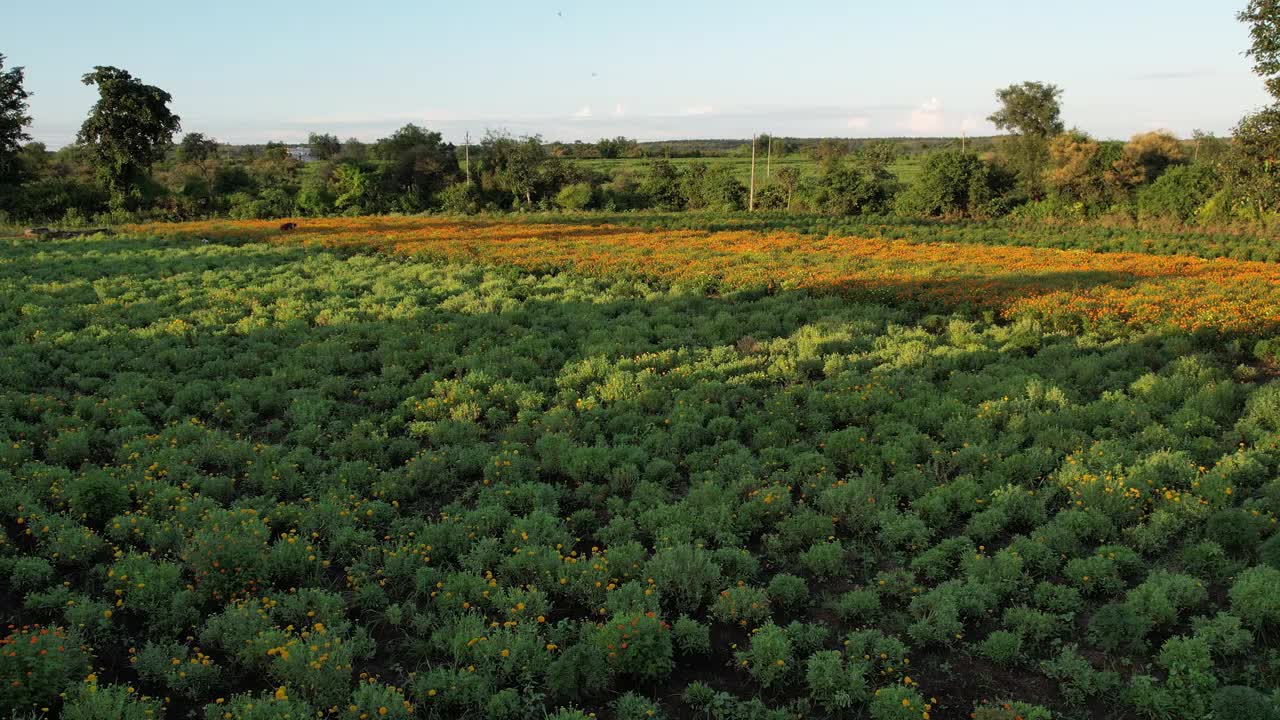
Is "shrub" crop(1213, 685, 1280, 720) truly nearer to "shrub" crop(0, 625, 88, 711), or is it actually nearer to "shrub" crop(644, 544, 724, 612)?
"shrub" crop(644, 544, 724, 612)

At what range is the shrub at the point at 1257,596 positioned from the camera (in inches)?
218

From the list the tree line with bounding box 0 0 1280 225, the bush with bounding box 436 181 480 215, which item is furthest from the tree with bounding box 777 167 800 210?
the bush with bounding box 436 181 480 215

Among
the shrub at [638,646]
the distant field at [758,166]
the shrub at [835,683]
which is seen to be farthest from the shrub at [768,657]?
the distant field at [758,166]

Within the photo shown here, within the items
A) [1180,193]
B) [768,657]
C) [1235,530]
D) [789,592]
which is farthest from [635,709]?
[1180,193]

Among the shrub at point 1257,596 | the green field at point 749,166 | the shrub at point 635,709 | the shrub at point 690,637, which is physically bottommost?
the shrub at point 635,709

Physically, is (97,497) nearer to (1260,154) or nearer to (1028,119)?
(1260,154)

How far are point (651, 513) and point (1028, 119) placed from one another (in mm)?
64467

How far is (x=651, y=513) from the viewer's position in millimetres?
7457

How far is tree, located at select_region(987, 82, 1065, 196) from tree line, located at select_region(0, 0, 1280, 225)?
0.33 feet

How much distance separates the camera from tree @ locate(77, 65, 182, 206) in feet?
162

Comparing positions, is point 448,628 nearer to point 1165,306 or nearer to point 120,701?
point 120,701

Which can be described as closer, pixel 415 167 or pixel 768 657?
pixel 768 657

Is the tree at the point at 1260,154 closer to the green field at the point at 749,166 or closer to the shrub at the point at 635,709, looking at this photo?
the shrub at the point at 635,709

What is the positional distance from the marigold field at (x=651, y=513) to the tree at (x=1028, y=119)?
47014 millimetres
